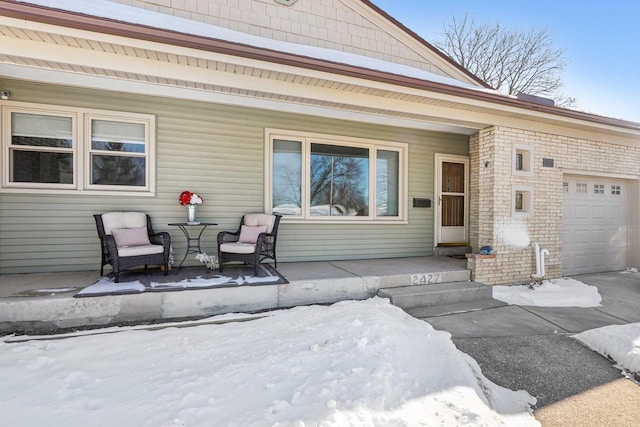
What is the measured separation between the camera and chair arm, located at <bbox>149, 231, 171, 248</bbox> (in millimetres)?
4215

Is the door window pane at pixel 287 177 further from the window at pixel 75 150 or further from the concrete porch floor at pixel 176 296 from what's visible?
the window at pixel 75 150

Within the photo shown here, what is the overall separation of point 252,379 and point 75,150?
4.36m

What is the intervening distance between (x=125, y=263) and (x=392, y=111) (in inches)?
164

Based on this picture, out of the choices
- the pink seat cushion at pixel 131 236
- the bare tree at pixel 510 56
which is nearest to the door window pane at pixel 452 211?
the pink seat cushion at pixel 131 236

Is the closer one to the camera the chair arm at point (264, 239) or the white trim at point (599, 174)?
the chair arm at point (264, 239)

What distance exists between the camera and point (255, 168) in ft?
17.3

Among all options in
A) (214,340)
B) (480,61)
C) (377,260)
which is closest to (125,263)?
(214,340)

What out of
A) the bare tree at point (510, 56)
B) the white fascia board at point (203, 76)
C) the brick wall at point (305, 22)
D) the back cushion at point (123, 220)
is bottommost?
the back cushion at point (123, 220)

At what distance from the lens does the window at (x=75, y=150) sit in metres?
4.27

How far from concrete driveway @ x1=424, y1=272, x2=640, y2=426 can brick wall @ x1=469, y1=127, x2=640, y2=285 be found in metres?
1.08

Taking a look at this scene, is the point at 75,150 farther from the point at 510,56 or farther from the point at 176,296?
the point at 510,56

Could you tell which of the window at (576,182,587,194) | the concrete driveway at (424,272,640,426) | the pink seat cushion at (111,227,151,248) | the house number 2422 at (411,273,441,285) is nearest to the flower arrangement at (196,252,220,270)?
the pink seat cushion at (111,227,151,248)

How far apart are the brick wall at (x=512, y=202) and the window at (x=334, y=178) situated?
5.11ft

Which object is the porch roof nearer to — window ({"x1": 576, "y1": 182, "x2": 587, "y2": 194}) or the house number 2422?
window ({"x1": 576, "y1": 182, "x2": 587, "y2": 194})
